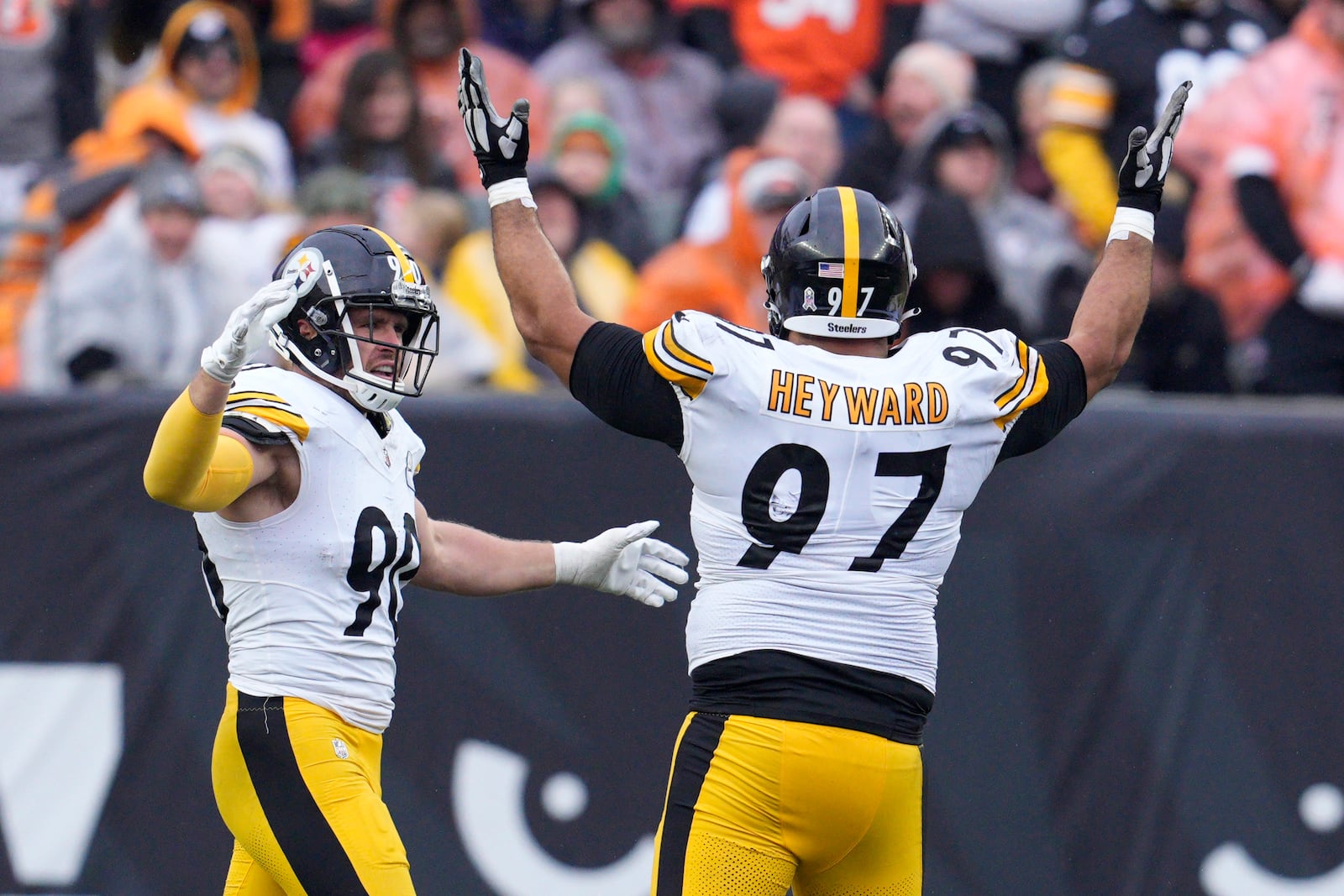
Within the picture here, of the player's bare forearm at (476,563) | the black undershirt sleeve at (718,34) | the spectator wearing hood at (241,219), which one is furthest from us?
the black undershirt sleeve at (718,34)

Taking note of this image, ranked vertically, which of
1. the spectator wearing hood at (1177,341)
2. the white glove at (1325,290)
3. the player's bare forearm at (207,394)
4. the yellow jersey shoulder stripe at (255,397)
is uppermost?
the player's bare forearm at (207,394)

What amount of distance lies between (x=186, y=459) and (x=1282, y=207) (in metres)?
4.88

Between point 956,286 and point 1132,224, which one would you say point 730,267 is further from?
point 1132,224

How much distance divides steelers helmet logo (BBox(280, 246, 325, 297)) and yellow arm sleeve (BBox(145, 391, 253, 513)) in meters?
0.44

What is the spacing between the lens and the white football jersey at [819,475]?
3.60m

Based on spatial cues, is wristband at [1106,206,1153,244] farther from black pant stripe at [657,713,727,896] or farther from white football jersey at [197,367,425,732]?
white football jersey at [197,367,425,732]

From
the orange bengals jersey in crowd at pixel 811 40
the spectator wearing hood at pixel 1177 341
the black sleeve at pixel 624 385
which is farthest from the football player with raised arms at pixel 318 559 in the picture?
the orange bengals jersey in crowd at pixel 811 40

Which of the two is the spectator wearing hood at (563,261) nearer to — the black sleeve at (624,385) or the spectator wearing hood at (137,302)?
the spectator wearing hood at (137,302)

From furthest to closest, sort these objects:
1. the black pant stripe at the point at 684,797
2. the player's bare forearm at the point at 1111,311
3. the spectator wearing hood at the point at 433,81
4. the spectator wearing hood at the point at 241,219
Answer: the spectator wearing hood at the point at 433,81 < the spectator wearing hood at the point at 241,219 < the player's bare forearm at the point at 1111,311 < the black pant stripe at the point at 684,797

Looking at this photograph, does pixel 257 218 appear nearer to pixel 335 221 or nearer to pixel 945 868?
pixel 335 221

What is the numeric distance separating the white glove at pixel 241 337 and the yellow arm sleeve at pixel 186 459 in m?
0.08

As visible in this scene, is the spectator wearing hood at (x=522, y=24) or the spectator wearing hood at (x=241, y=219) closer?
the spectator wearing hood at (x=241, y=219)

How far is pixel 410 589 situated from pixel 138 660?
881 mm

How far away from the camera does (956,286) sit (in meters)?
6.53
